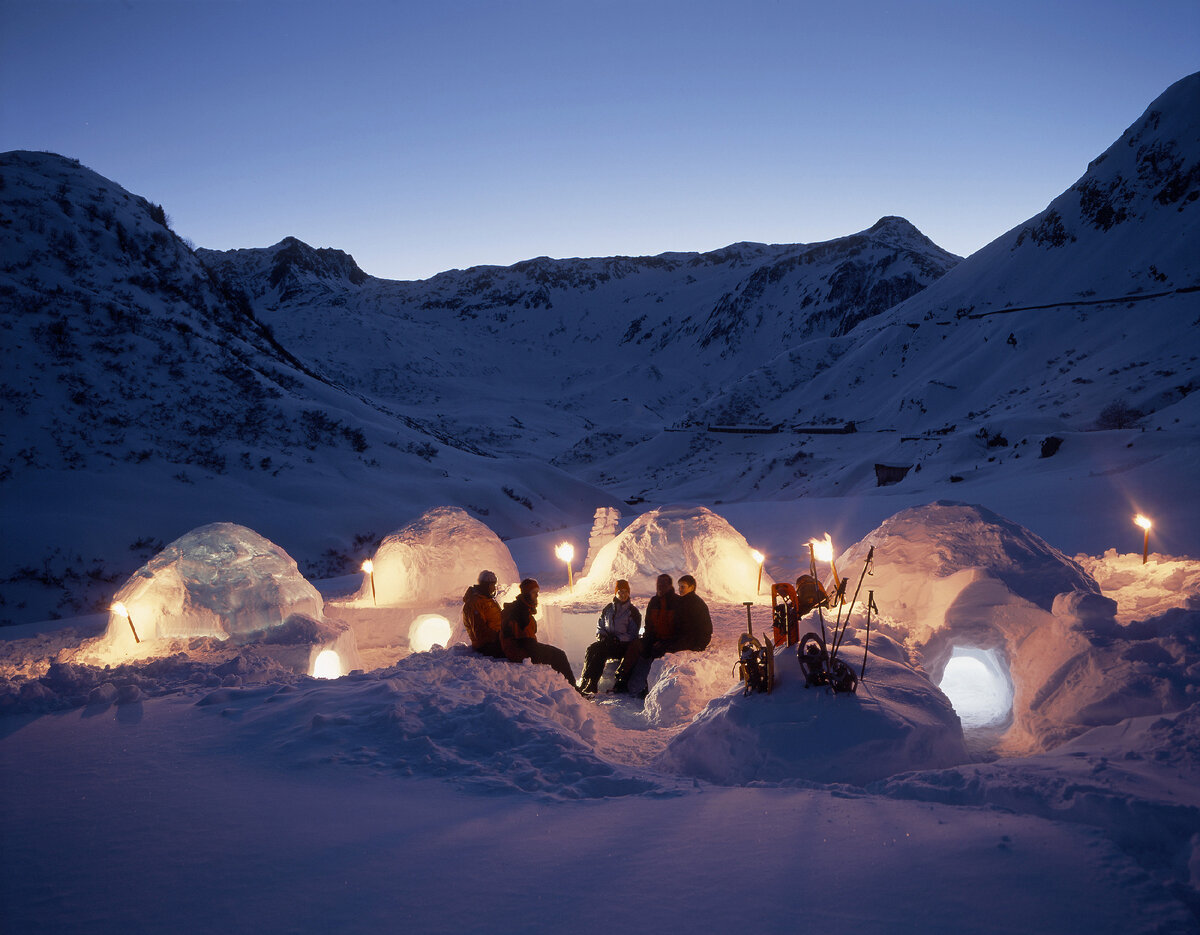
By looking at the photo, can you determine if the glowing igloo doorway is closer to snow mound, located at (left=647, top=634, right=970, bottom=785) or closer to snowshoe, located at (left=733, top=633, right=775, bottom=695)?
snow mound, located at (left=647, top=634, right=970, bottom=785)

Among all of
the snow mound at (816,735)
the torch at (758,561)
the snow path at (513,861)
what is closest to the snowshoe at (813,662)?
the snow mound at (816,735)

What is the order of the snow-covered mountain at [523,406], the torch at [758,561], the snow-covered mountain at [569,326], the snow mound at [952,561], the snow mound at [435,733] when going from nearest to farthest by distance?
the snow mound at [435,733] → the snow mound at [952,561] → the torch at [758,561] → the snow-covered mountain at [523,406] → the snow-covered mountain at [569,326]

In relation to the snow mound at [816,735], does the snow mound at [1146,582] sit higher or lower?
higher

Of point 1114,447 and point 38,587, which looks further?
point 1114,447

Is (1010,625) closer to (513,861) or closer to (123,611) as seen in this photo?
(513,861)

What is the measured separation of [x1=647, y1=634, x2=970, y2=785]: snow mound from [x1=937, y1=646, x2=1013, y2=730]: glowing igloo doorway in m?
1.65

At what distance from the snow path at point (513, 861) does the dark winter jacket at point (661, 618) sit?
3.55 meters

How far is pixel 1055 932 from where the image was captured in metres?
2.21

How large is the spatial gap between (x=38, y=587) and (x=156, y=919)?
44.8 feet

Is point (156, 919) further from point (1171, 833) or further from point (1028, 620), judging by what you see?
point (1028, 620)

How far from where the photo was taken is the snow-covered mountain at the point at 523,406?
1509 cm

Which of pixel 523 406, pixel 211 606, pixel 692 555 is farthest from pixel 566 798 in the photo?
pixel 523 406

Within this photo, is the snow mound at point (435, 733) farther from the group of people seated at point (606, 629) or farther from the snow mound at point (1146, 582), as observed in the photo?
the snow mound at point (1146, 582)

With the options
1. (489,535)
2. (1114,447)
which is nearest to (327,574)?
(489,535)
